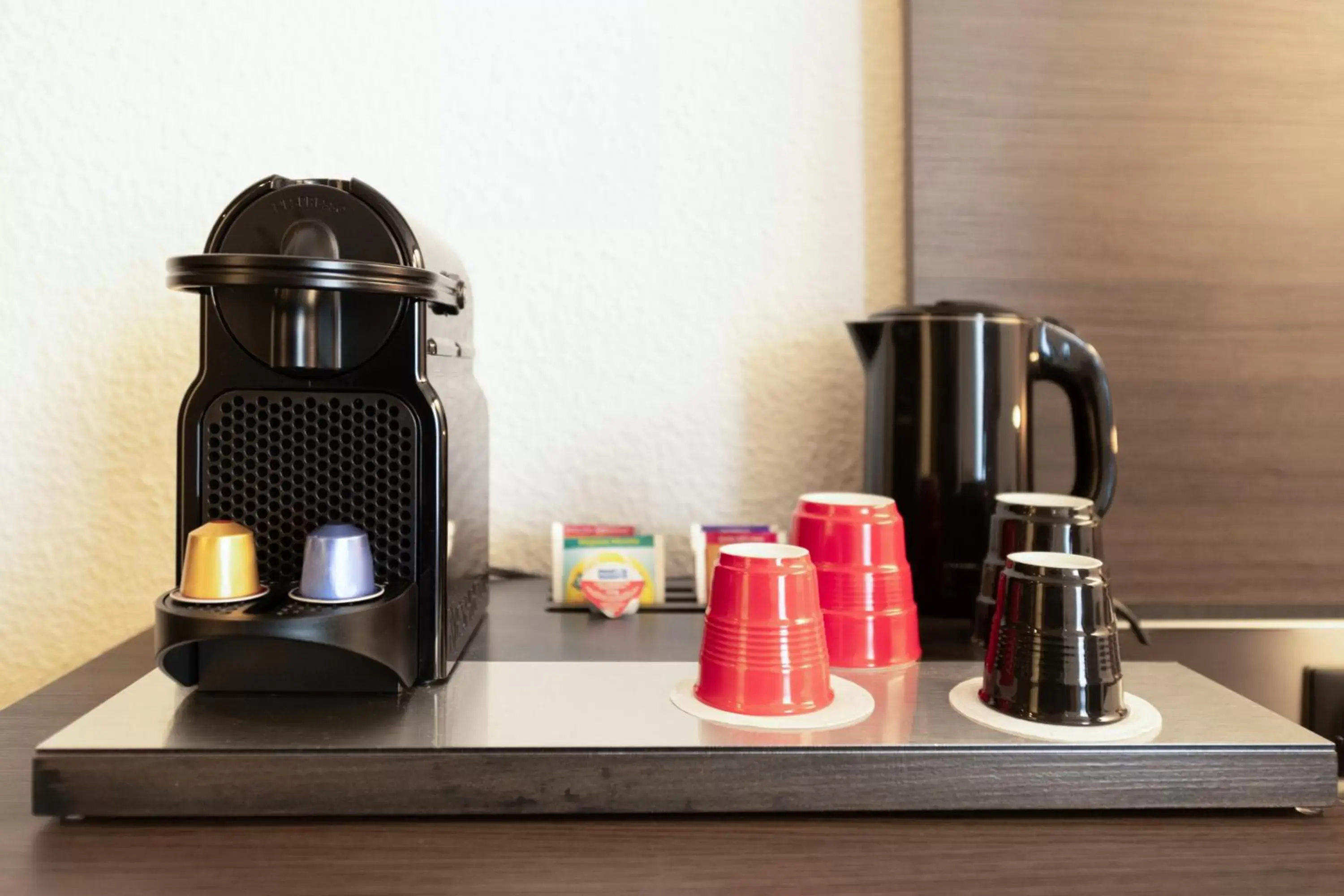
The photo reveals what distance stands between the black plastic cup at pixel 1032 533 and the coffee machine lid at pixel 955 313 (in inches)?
6.0

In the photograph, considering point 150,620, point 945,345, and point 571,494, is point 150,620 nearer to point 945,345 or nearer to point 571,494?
point 571,494

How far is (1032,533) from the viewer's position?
653 mm

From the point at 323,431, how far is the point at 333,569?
93 mm

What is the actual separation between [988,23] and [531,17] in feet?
1.41

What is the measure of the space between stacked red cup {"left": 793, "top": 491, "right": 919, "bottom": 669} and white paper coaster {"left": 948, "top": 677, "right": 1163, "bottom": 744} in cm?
8

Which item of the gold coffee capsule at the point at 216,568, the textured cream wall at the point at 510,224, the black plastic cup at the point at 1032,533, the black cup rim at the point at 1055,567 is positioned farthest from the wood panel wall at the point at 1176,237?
the gold coffee capsule at the point at 216,568

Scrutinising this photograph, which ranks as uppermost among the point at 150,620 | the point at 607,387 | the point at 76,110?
the point at 76,110

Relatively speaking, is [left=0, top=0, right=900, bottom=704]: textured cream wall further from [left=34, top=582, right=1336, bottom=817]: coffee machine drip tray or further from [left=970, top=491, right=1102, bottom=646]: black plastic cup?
[left=34, top=582, right=1336, bottom=817]: coffee machine drip tray

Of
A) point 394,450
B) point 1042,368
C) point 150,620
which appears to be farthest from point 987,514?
point 150,620

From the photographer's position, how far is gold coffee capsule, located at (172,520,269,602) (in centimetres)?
52

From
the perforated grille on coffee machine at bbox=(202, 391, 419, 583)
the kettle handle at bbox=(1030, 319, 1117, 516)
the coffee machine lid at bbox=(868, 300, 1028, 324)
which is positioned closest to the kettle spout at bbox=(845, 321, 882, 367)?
the coffee machine lid at bbox=(868, 300, 1028, 324)

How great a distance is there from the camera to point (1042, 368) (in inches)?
30.3

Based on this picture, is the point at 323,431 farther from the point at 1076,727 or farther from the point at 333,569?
the point at 1076,727

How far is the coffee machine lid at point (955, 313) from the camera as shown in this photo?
765 millimetres
